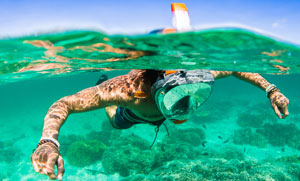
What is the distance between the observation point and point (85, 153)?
1226 cm

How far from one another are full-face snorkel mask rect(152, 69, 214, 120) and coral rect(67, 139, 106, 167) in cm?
1053

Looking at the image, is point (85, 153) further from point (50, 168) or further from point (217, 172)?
point (50, 168)

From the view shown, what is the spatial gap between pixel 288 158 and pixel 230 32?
10754 millimetres

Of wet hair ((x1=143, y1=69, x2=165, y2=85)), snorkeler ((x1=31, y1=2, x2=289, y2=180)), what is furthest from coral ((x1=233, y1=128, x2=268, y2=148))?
wet hair ((x1=143, y1=69, x2=165, y2=85))

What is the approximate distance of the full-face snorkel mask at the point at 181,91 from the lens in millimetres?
3283

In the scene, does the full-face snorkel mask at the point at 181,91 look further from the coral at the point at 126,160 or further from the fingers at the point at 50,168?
the coral at the point at 126,160

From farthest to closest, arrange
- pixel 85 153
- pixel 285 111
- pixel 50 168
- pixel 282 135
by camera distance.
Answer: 1. pixel 282 135
2. pixel 85 153
3. pixel 285 111
4. pixel 50 168

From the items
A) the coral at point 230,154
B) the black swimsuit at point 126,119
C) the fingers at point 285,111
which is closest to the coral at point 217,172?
the coral at point 230,154

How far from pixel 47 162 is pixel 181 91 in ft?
7.84

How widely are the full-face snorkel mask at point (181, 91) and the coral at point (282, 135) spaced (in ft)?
50.8

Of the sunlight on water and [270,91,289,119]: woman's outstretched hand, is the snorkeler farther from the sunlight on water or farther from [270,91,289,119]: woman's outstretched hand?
the sunlight on water

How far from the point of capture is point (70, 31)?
506cm

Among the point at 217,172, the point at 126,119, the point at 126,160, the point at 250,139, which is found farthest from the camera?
the point at 250,139

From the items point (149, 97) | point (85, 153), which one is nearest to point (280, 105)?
point (149, 97)
